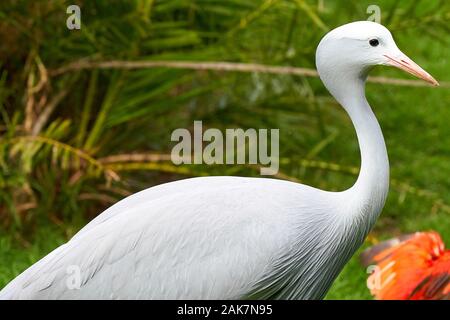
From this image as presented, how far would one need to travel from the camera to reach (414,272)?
4395 mm

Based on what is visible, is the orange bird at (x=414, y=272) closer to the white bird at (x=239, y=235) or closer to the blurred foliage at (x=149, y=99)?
the white bird at (x=239, y=235)

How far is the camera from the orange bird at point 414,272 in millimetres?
4250

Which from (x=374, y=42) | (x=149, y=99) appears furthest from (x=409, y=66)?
(x=149, y=99)

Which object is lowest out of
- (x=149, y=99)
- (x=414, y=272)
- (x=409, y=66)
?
(x=414, y=272)

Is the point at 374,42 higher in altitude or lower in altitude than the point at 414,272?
higher

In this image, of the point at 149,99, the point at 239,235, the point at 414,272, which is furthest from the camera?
the point at 149,99

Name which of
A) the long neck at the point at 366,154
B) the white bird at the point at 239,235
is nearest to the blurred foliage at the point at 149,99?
the white bird at the point at 239,235

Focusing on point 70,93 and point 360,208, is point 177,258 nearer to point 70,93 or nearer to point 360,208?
point 360,208

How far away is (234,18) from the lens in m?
6.04

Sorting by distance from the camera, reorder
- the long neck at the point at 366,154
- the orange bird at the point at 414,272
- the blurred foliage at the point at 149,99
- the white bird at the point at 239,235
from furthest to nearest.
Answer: the blurred foliage at the point at 149,99
the orange bird at the point at 414,272
the long neck at the point at 366,154
the white bird at the point at 239,235

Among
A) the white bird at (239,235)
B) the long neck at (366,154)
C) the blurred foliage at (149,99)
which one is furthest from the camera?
the blurred foliage at (149,99)

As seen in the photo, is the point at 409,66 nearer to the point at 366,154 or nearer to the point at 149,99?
the point at 366,154

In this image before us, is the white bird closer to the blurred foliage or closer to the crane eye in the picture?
the crane eye

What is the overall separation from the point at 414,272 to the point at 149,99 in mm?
2190
